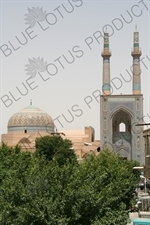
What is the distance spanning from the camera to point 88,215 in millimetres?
8977

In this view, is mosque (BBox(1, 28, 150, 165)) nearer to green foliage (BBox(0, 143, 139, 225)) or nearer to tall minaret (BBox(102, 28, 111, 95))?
tall minaret (BBox(102, 28, 111, 95))

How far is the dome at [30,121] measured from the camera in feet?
141

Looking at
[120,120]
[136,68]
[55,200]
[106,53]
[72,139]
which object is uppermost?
[106,53]

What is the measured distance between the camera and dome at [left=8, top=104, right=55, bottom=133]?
4297 cm

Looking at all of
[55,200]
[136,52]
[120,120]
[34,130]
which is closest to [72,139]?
[34,130]

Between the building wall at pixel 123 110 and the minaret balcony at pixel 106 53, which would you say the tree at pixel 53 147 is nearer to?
the building wall at pixel 123 110

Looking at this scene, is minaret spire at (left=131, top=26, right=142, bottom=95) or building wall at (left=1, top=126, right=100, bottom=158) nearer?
minaret spire at (left=131, top=26, right=142, bottom=95)

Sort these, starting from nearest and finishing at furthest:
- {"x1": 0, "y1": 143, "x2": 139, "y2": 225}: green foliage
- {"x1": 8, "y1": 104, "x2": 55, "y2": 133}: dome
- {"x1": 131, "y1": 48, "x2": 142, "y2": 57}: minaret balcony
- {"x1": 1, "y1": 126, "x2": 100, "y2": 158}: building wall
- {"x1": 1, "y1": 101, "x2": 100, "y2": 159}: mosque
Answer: {"x1": 0, "y1": 143, "x2": 139, "y2": 225}: green foliage, {"x1": 131, "y1": 48, "x2": 142, "y2": 57}: minaret balcony, {"x1": 1, "y1": 126, "x2": 100, "y2": 158}: building wall, {"x1": 1, "y1": 101, "x2": 100, "y2": 159}: mosque, {"x1": 8, "y1": 104, "x2": 55, "y2": 133}: dome

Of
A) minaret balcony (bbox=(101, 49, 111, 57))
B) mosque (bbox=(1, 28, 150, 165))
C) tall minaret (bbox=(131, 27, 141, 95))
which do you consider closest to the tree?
mosque (bbox=(1, 28, 150, 165))

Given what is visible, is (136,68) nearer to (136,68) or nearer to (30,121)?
(136,68)

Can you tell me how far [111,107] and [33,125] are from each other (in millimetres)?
10038

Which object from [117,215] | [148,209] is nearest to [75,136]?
[148,209]

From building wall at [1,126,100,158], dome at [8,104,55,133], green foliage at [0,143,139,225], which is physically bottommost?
green foliage at [0,143,139,225]

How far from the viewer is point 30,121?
43.0 metres
